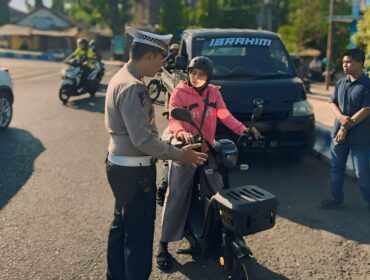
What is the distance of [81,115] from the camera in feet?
36.4

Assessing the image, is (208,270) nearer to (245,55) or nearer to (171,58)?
(245,55)

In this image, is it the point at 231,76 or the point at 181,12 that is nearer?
the point at 231,76

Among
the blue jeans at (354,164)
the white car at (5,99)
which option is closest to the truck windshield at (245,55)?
the blue jeans at (354,164)

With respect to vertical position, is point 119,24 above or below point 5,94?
above

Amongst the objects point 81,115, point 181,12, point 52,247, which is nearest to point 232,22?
point 181,12

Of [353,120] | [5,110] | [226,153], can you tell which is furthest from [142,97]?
[5,110]

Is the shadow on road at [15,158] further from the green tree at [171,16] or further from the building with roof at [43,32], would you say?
the building with roof at [43,32]

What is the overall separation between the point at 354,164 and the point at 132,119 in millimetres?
3233

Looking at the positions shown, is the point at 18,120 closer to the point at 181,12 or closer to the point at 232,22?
the point at 232,22

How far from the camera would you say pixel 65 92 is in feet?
42.0

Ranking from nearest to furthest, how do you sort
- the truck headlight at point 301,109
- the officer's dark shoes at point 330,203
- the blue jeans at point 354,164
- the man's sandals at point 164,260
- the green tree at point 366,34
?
1. the man's sandals at point 164,260
2. the blue jeans at point 354,164
3. the officer's dark shoes at point 330,203
4. the truck headlight at point 301,109
5. the green tree at point 366,34

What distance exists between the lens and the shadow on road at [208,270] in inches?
148

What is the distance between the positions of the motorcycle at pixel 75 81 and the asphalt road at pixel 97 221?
4624mm

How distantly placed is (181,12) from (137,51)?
1547 inches
